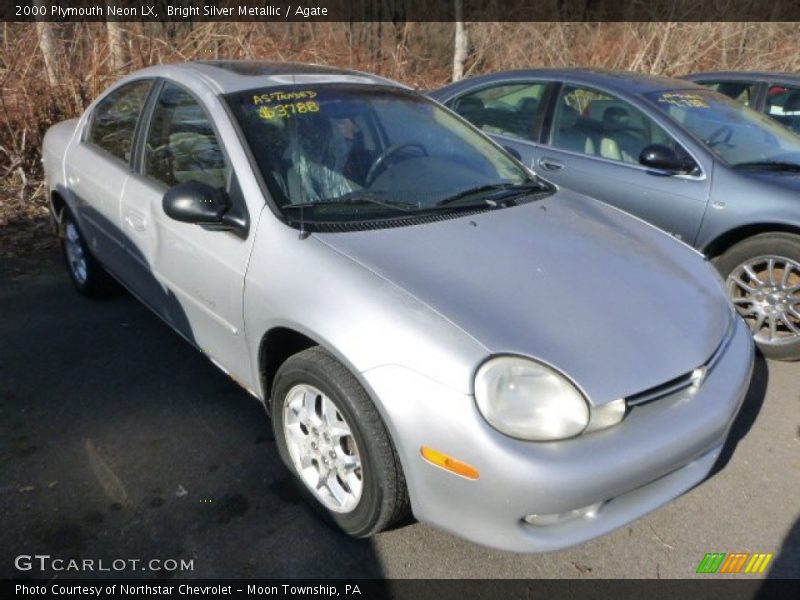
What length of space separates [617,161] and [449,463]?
298 cm

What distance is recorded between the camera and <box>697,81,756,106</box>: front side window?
19.0 feet

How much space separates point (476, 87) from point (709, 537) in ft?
12.3

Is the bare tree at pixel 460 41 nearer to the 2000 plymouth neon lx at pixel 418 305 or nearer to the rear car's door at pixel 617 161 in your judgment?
the rear car's door at pixel 617 161

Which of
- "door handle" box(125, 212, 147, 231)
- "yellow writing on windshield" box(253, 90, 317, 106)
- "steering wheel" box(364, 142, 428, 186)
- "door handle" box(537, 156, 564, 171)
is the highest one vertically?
"yellow writing on windshield" box(253, 90, 317, 106)

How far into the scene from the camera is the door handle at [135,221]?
318 centimetres

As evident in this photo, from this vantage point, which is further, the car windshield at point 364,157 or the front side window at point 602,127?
the front side window at point 602,127

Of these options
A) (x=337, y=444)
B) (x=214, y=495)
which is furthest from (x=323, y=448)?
(x=214, y=495)

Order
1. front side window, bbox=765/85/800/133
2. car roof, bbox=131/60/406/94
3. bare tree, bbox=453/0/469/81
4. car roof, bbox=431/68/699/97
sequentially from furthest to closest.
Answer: bare tree, bbox=453/0/469/81 < front side window, bbox=765/85/800/133 < car roof, bbox=431/68/699/97 < car roof, bbox=131/60/406/94

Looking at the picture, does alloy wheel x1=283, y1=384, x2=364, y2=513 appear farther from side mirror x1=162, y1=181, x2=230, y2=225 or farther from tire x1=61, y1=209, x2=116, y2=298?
tire x1=61, y1=209, x2=116, y2=298

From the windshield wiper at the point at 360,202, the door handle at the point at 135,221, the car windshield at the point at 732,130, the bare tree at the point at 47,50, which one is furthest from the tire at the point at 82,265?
the car windshield at the point at 732,130

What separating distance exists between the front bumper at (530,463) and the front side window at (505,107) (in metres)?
3.03

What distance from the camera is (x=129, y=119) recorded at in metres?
3.58

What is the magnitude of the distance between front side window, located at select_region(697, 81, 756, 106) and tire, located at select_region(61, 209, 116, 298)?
5.20 metres

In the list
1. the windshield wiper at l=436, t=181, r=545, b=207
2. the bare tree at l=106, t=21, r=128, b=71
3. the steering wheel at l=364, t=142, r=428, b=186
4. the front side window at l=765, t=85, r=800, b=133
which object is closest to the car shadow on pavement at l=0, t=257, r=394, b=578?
the steering wheel at l=364, t=142, r=428, b=186
